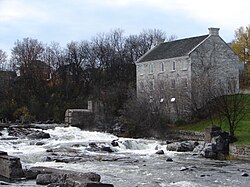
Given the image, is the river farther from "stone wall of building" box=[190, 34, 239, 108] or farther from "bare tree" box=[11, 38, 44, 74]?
"bare tree" box=[11, 38, 44, 74]

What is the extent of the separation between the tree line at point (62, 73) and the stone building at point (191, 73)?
11345 millimetres

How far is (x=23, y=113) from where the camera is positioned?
213 ft

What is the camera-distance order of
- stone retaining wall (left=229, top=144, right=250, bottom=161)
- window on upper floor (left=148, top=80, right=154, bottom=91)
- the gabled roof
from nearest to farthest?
stone retaining wall (left=229, top=144, right=250, bottom=161) → window on upper floor (left=148, top=80, right=154, bottom=91) → the gabled roof

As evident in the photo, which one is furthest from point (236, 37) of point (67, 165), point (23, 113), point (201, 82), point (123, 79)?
point (67, 165)

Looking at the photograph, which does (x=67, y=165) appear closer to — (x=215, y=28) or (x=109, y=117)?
(x=109, y=117)

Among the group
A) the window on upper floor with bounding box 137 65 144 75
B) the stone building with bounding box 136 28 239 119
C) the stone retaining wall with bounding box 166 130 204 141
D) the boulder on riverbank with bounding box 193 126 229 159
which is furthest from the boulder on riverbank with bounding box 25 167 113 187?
the window on upper floor with bounding box 137 65 144 75

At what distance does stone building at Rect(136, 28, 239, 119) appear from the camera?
47188 mm

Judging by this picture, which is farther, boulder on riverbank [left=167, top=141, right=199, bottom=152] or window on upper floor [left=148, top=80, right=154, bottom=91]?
window on upper floor [left=148, top=80, right=154, bottom=91]

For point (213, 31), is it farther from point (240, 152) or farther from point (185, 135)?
point (240, 152)

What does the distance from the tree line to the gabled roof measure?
765cm

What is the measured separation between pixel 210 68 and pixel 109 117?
12.5 metres

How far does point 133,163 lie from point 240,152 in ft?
22.5

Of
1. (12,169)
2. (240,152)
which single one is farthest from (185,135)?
(12,169)

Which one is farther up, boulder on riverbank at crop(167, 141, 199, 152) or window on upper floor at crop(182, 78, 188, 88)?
window on upper floor at crop(182, 78, 188, 88)
